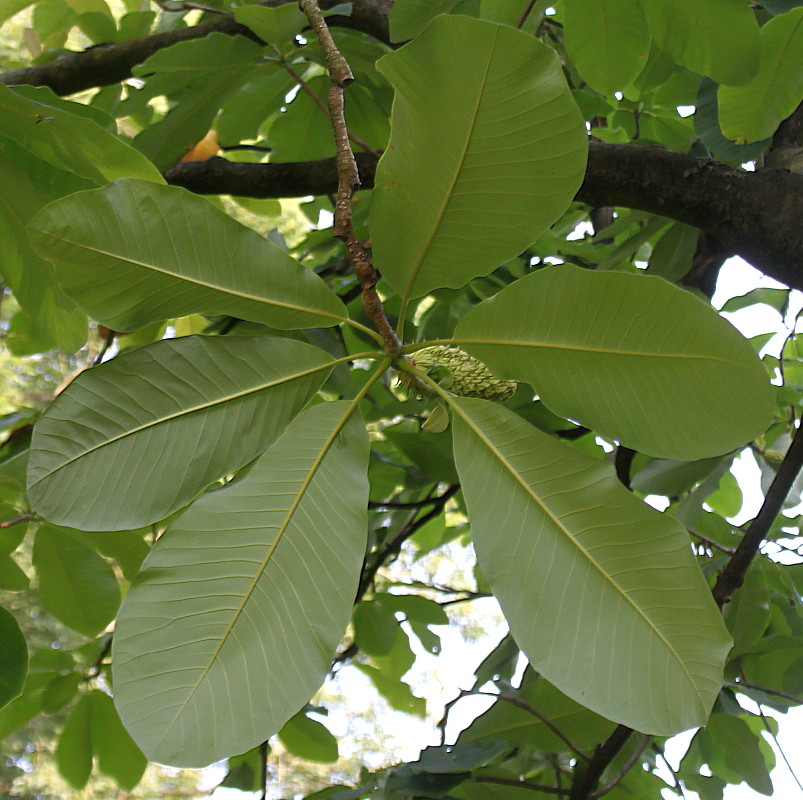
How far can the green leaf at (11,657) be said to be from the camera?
51 centimetres

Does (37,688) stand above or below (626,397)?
below

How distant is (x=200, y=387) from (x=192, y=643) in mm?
160

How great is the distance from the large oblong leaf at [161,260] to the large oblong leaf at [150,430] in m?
0.03

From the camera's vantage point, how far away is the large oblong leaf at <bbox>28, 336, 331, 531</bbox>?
458 millimetres

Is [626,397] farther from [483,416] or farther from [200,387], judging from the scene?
[200,387]

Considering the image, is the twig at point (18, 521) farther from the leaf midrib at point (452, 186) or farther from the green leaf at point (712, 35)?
the green leaf at point (712, 35)

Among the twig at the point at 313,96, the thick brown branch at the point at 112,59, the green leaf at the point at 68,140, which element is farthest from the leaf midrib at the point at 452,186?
the thick brown branch at the point at 112,59

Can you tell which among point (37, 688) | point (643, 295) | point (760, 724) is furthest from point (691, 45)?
point (37, 688)

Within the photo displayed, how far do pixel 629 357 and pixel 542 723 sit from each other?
586 mm

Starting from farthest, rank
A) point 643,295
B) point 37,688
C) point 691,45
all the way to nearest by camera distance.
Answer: point 37,688, point 691,45, point 643,295

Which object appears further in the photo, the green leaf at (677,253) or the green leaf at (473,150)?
the green leaf at (677,253)

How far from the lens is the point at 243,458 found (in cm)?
48

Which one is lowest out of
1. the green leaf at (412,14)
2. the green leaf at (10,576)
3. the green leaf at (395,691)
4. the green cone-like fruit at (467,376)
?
the green leaf at (395,691)

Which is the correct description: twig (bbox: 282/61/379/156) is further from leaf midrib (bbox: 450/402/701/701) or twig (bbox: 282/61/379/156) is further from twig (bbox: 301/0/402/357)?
leaf midrib (bbox: 450/402/701/701)
